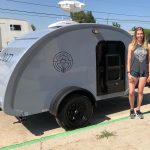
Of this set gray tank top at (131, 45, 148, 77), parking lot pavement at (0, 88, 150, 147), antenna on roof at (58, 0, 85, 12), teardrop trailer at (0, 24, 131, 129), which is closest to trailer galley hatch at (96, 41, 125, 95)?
teardrop trailer at (0, 24, 131, 129)

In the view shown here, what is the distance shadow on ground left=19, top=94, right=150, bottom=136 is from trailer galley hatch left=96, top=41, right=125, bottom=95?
2.02 feet

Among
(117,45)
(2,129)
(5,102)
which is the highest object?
(117,45)

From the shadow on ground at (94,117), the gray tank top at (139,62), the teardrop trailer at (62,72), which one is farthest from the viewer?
the shadow on ground at (94,117)

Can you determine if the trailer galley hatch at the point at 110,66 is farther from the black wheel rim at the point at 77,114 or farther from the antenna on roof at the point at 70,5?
the antenna on roof at the point at 70,5

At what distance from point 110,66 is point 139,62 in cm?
84

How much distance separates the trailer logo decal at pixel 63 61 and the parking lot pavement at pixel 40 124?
1.22 metres

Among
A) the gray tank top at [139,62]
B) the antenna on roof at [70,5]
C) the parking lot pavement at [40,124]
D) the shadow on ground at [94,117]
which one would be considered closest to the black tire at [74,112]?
the parking lot pavement at [40,124]

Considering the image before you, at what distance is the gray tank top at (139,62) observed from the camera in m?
6.38

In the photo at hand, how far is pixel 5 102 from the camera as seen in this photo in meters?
5.81

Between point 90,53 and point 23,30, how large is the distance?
71.3 ft

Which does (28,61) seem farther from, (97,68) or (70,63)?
(97,68)

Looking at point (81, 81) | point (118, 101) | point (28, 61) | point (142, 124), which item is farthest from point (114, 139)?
point (118, 101)

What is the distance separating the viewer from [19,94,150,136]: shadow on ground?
21.8 feet

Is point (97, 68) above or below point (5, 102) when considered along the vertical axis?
above
